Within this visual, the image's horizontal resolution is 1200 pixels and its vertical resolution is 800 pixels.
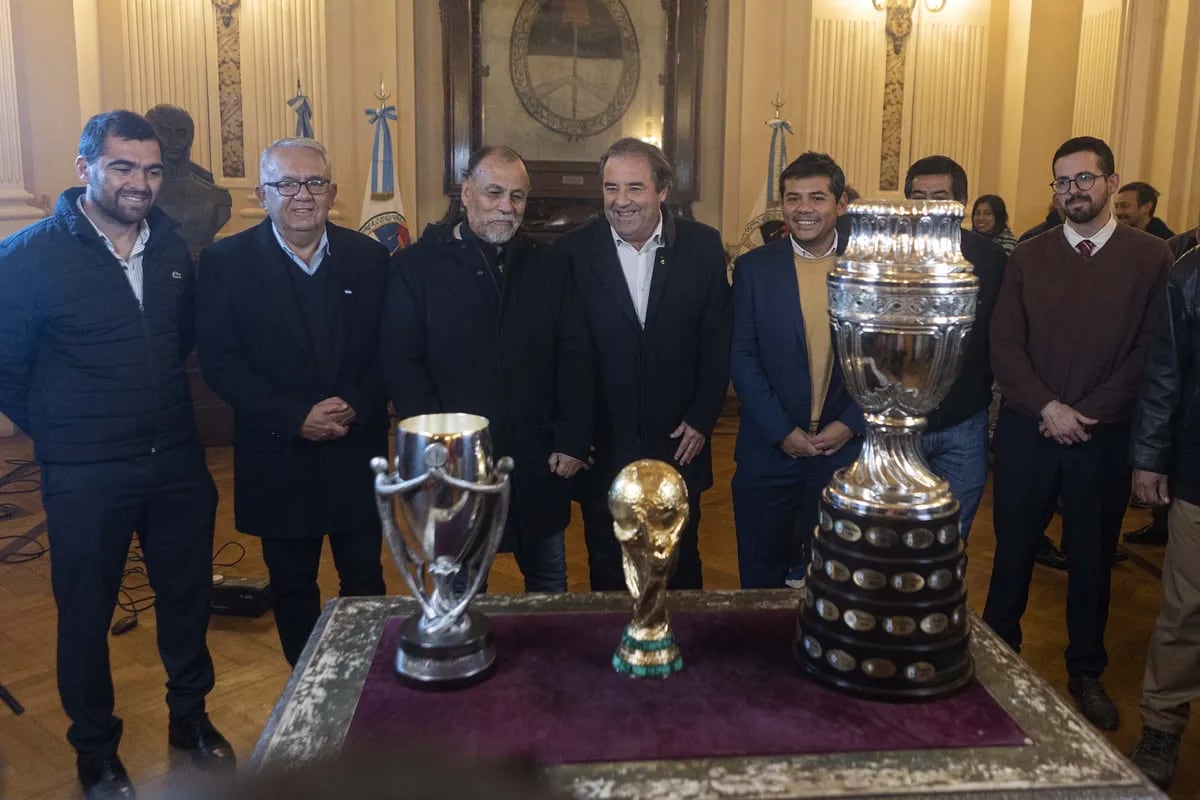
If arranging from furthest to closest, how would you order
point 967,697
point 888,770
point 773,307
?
point 773,307
point 967,697
point 888,770

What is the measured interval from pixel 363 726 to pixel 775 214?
5.84m

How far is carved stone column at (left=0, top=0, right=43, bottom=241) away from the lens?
555cm

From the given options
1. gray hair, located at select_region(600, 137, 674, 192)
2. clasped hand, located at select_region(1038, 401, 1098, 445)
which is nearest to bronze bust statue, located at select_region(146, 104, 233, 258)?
gray hair, located at select_region(600, 137, 674, 192)

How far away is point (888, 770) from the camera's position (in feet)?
3.93

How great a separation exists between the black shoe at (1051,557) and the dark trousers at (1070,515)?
46.1 inches

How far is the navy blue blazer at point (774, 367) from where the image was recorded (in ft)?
8.47

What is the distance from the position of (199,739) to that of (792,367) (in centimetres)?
171

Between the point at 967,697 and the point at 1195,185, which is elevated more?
the point at 1195,185

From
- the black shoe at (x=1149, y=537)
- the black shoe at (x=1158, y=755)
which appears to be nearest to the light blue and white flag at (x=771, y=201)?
the black shoe at (x=1149, y=537)

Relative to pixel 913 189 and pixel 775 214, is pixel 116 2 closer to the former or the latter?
pixel 775 214

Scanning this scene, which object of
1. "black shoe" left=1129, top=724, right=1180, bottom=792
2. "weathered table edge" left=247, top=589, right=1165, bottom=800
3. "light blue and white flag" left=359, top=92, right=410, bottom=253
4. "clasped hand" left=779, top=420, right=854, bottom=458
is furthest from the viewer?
"light blue and white flag" left=359, top=92, right=410, bottom=253

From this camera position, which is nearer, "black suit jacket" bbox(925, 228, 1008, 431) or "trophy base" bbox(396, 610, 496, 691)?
"trophy base" bbox(396, 610, 496, 691)

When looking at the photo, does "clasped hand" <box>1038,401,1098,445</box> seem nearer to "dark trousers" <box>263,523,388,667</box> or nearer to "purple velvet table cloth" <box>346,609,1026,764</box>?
"purple velvet table cloth" <box>346,609,1026,764</box>

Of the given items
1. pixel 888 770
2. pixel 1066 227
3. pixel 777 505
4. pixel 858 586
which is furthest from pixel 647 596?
pixel 1066 227
